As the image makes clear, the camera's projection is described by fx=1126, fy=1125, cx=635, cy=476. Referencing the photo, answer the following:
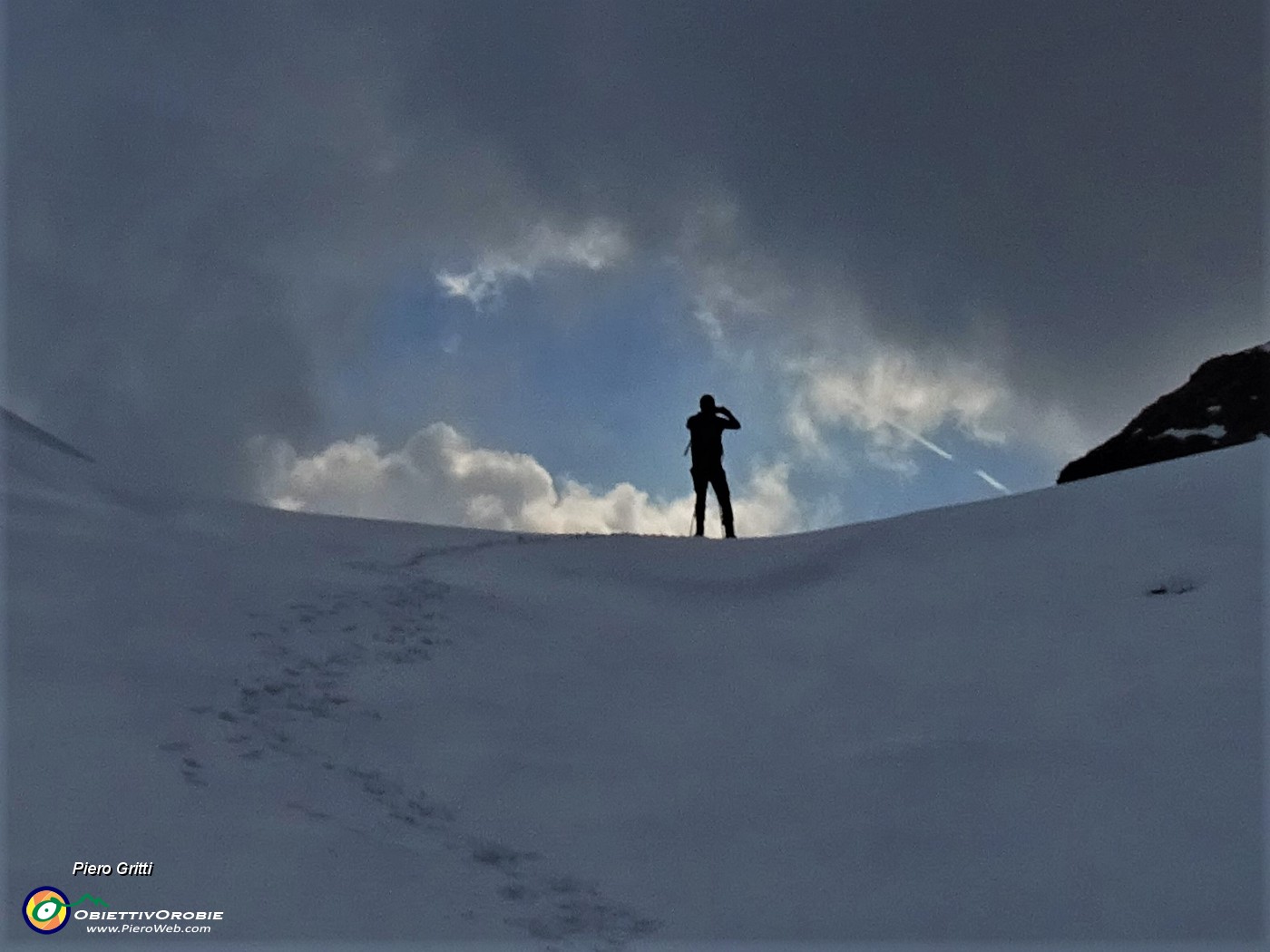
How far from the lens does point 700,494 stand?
17.9 metres

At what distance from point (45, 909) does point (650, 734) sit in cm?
454

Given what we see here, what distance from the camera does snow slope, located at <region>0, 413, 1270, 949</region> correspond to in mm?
6418

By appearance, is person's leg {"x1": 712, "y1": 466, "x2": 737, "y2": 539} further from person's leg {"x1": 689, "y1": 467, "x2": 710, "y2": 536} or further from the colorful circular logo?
the colorful circular logo

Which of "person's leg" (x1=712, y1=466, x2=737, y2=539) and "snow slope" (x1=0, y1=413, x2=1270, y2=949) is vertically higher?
"person's leg" (x1=712, y1=466, x2=737, y2=539)

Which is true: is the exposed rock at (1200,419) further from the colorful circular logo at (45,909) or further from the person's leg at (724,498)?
the colorful circular logo at (45,909)

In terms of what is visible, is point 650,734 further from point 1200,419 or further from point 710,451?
point 1200,419

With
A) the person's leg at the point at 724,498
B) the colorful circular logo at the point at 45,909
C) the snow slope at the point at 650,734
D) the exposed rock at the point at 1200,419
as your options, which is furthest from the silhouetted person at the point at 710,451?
the colorful circular logo at the point at 45,909

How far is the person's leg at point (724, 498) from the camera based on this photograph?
58.4ft

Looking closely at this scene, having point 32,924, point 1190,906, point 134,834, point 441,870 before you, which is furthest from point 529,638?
point 1190,906

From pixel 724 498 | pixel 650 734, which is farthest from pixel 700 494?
pixel 650 734

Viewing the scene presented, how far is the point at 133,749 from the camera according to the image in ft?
24.0

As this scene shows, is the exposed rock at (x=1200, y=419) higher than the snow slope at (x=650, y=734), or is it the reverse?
the exposed rock at (x=1200, y=419)

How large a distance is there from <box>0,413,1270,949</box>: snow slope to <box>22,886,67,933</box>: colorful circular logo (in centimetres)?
4

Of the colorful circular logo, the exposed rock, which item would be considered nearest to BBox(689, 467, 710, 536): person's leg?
the exposed rock
